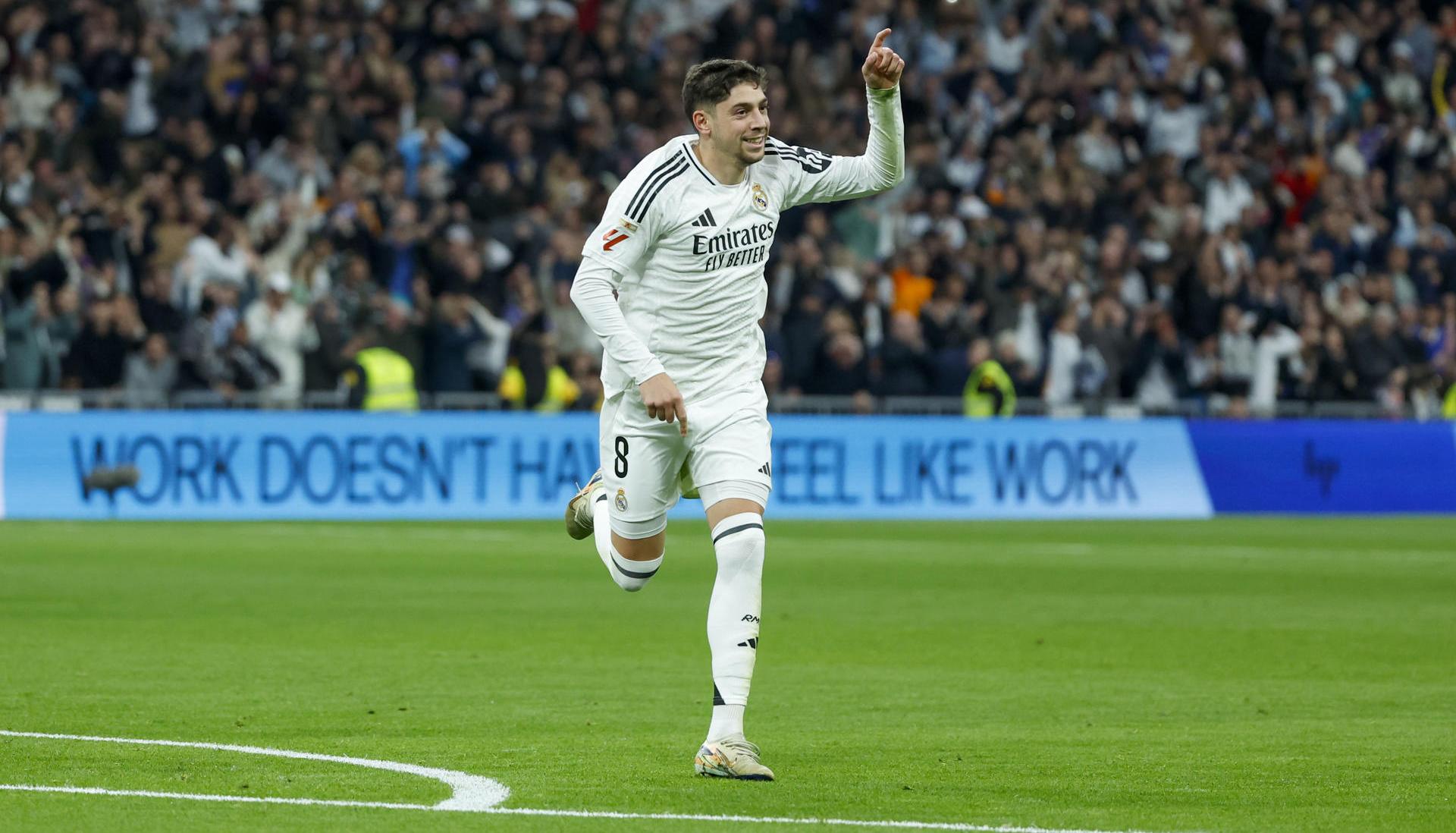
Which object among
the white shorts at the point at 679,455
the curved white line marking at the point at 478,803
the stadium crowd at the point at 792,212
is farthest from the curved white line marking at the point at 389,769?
the stadium crowd at the point at 792,212

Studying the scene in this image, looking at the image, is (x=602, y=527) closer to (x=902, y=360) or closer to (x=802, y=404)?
(x=802, y=404)

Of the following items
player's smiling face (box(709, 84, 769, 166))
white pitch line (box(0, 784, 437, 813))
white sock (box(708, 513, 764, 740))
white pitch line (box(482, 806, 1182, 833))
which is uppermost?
player's smiling face (box(709, 84, 769, 166))

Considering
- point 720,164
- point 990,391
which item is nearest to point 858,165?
point 720,164

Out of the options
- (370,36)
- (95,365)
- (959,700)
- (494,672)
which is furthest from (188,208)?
(959,700)

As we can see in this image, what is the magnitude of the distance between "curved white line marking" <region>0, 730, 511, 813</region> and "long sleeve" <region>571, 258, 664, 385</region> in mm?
1412

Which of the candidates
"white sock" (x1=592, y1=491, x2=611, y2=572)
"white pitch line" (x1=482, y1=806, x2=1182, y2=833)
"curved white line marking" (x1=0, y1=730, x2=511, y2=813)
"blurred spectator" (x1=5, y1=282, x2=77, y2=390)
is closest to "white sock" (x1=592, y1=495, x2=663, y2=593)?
"white sock" (x1=592, y1=491, x2=611, y2=572)

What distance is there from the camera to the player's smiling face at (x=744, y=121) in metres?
7.64

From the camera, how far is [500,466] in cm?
2292

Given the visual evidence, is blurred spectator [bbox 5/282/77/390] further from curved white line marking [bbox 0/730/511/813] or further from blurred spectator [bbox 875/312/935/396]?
curved white line marking [bbox 0/730/511/813]

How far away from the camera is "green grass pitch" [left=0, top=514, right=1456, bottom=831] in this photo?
6820mm

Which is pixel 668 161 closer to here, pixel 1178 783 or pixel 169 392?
pixel 1178 783

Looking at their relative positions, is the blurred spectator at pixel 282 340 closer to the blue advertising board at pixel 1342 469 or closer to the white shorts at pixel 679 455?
the blue advertising board at pixel 1342 469

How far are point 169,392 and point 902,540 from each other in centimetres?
727

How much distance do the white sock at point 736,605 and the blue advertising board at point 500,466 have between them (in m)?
15.1
